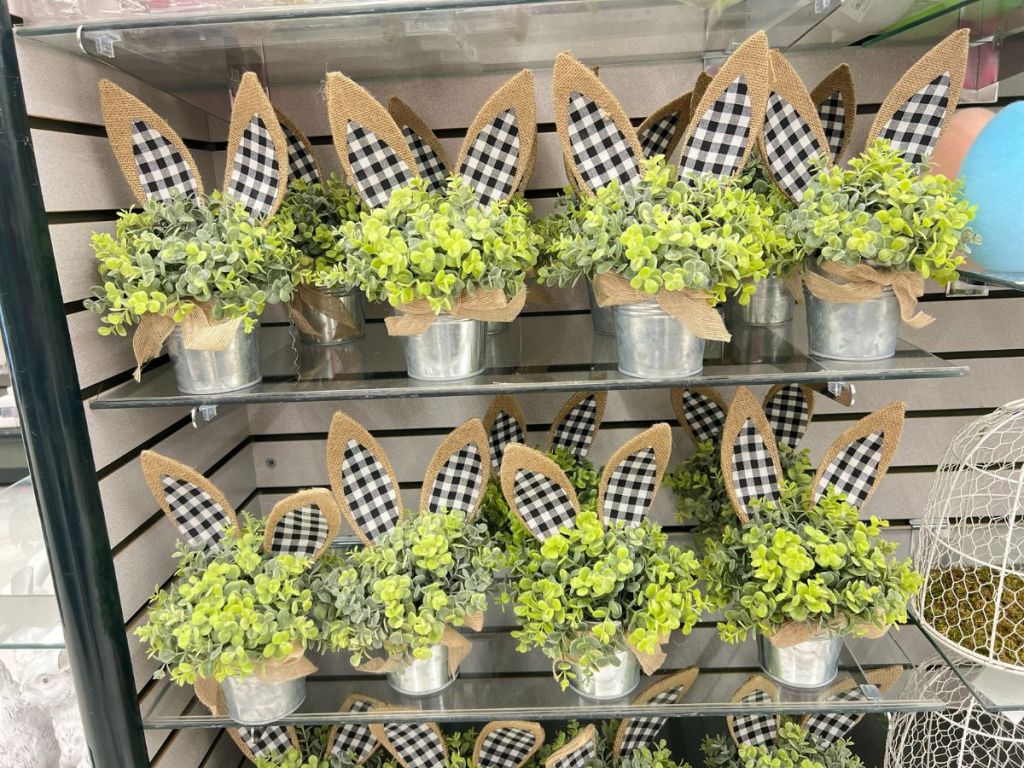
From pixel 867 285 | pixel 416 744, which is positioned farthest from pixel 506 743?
pixel 867 285

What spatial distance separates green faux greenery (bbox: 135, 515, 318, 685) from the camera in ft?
3.84

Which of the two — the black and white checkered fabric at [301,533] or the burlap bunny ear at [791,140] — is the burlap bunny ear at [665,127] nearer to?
the burlap bunny ear at [791,140]

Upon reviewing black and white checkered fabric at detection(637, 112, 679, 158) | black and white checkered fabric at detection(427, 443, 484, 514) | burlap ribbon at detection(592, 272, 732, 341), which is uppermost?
black and white checkered fabric at detection(637, 112, 679, 158)

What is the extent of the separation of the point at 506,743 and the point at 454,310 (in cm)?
90

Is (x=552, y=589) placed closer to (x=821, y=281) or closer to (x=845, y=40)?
(x=821, y=281)

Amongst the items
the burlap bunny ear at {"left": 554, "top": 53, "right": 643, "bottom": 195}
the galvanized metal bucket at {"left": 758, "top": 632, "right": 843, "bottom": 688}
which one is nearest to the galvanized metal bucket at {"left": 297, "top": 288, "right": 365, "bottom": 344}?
the burlap bunny ear at {"left": 554, "top": 53, "right": 643, "bottom": 195}

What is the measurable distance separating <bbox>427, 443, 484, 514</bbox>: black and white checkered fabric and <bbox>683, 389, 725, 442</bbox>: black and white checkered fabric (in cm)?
52

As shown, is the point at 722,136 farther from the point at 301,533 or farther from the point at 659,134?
the point at 301,533

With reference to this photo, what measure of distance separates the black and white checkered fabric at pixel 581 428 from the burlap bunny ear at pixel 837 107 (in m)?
0.68

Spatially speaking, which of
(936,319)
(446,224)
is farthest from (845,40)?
(446,224)

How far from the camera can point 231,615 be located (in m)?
1.17

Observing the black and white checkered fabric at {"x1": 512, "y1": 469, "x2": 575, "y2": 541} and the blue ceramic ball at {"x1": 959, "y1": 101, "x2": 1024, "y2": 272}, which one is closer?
the blue ceramic ball at {"x1": 959, "y1": 101, "x2": 1024, "y2": 272}

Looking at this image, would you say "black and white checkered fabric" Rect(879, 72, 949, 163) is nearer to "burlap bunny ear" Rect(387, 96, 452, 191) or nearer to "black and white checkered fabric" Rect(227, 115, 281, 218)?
"burlap bunny ear" Rect(387, 96, 452, 191)

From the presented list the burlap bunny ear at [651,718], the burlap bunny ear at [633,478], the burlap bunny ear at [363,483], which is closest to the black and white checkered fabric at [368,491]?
the burlap bunny ear at [363,483]
